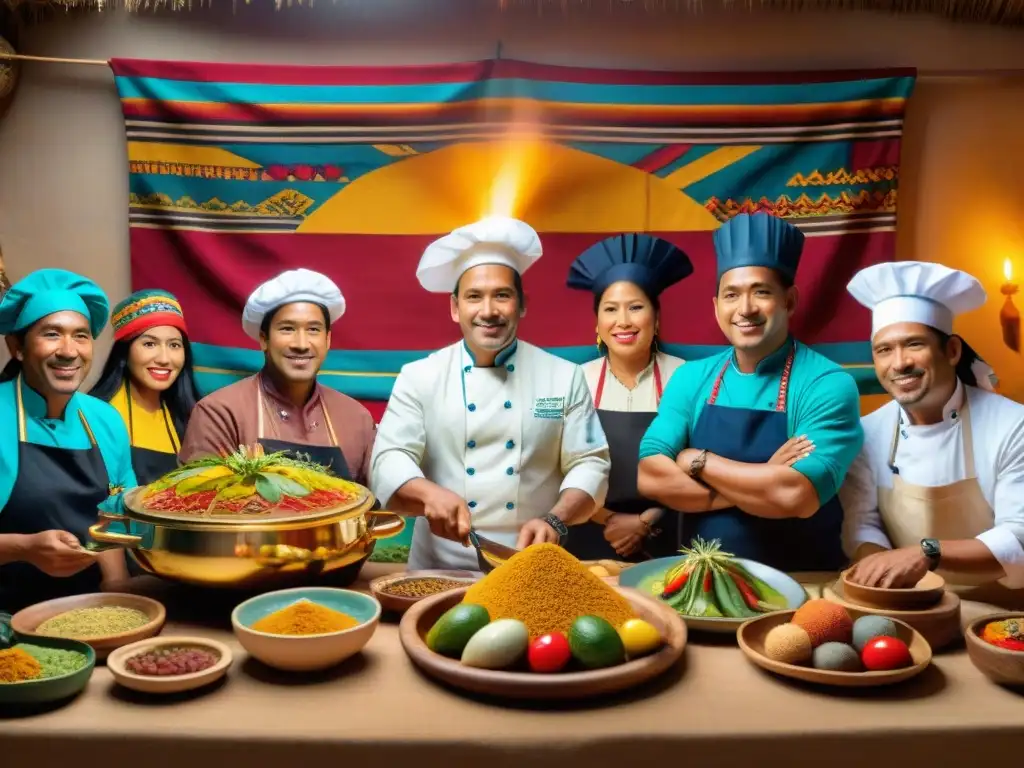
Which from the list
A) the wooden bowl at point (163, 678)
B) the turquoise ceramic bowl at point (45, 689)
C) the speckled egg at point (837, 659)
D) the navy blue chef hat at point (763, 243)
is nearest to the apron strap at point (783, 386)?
the navy blue chef hat at point (763, 243)

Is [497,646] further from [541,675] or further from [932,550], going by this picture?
[932,550]

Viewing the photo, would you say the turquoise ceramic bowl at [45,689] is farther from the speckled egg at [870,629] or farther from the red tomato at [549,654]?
the speckled egg at [870,629]

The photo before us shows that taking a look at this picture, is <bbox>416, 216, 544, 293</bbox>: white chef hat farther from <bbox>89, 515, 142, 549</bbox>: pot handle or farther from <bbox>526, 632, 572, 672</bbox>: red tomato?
<bbox>526, 632, 572, 672</bbox>: red tomato

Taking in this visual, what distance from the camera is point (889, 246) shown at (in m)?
3.15

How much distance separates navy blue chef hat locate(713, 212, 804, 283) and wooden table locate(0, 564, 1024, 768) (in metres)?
1.42

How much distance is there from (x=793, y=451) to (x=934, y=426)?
45 centimetres

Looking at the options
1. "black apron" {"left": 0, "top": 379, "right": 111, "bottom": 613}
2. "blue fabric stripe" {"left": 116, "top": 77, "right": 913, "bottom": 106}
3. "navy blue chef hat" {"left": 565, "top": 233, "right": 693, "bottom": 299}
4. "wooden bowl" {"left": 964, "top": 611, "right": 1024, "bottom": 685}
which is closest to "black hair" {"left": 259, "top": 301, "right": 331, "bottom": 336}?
"black apron" {"left": 0, "top": 379, "right": 111, "bottom": 613}

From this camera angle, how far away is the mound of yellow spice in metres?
1.72

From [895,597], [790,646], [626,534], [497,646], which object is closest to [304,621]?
[497,646]

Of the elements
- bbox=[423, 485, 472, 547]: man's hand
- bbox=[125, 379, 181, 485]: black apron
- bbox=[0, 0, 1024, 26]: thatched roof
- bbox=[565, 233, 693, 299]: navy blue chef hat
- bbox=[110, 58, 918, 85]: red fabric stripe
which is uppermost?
bbox=[0, 0, 1024, 26]: thatched roof

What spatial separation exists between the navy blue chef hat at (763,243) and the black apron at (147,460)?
2.05 m

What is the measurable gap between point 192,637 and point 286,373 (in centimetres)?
126

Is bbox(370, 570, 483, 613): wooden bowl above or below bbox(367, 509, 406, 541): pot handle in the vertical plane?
below

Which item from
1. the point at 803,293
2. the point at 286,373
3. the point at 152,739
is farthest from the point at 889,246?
the point at 152,739
